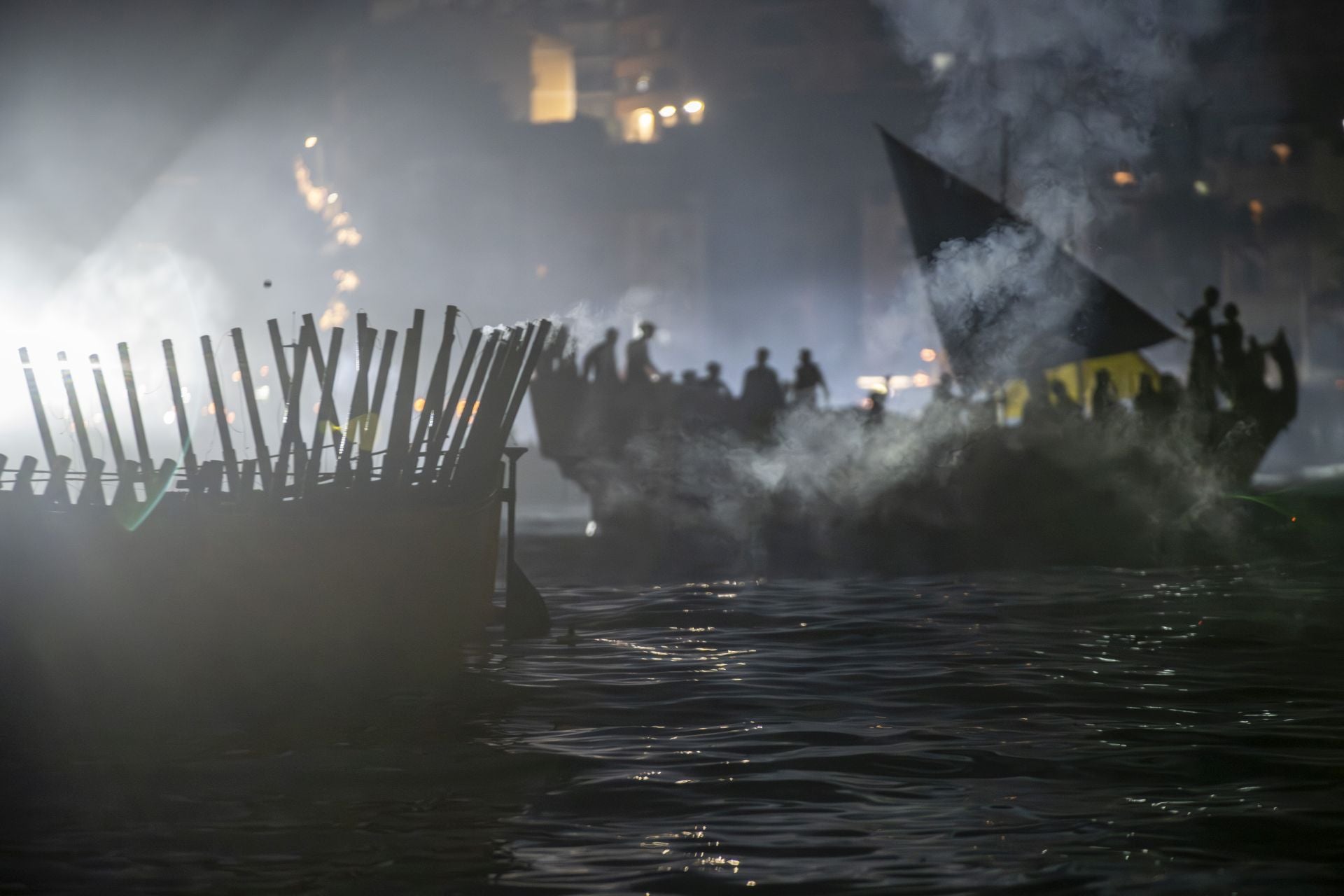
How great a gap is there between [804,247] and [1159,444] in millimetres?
52742

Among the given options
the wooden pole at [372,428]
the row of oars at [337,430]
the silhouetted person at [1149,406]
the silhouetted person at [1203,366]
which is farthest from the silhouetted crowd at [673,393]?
the wooden pole at [372,428]

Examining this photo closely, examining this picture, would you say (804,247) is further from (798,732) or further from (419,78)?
(798,732)

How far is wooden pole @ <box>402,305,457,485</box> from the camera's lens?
36.2 feet

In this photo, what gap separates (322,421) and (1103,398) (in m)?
17.1

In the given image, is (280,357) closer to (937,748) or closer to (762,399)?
(937,748)

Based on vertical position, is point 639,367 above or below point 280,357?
above

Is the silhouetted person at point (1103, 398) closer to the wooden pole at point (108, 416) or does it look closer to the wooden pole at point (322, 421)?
the wooden pole at point (322, 421)

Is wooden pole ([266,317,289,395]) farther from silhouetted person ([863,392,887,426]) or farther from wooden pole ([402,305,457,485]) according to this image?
silhouetted person ([863,392,887,426])

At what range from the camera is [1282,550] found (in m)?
20.3

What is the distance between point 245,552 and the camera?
33.0 ft

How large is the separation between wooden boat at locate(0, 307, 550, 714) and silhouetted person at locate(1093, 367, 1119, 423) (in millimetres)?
14449

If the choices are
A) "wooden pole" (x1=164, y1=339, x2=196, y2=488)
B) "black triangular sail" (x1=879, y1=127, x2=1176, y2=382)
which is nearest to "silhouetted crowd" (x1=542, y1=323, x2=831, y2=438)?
"black triangular sail" (x1=879, y1=127, x2=1176, y2=382)

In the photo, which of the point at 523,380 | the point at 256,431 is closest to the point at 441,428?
the point at 523,380

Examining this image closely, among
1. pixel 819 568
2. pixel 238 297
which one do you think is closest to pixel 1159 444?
pixel 819 568
